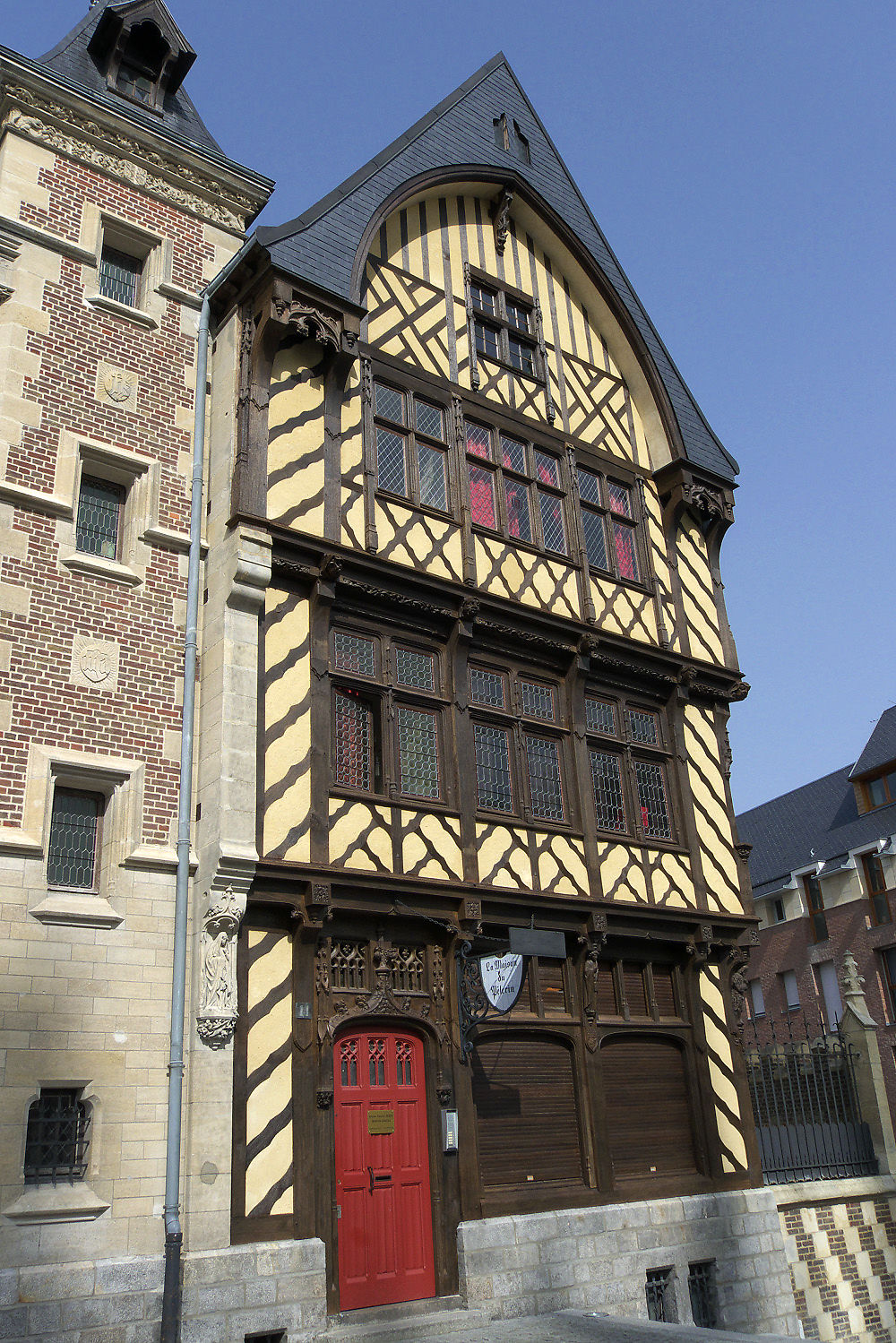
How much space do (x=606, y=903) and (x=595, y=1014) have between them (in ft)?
4.65

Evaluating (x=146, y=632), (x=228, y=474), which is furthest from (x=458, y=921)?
(x=228, y=474)

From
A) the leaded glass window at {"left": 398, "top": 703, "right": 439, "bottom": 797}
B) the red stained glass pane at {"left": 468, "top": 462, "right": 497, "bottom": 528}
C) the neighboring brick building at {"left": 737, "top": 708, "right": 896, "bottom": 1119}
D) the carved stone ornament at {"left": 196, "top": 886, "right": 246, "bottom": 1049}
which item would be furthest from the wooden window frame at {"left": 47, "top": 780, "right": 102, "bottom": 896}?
the neighboring brick building at {"left": 737, "top": 708, "right": 896, "bottom": 1119}

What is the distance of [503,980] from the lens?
12.9 m

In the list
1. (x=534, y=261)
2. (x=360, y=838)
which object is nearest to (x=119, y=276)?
(x=360, y=838)

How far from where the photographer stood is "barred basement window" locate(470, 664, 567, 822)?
1497 cm

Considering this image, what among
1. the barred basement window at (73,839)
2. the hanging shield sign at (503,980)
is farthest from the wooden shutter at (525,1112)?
the barred basement window at (73,839)

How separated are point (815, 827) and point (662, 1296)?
24997 mm

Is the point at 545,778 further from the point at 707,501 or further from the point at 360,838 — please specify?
the point at 707,501

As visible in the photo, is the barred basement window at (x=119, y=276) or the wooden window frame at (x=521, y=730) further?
the wooden window frame at (x=521, y=730)

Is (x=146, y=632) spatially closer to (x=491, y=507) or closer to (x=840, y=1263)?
(x=491, y=507)

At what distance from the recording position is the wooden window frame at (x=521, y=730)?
15.0 meters

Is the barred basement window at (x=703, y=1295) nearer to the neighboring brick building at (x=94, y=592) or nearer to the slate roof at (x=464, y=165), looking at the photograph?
the neighboring brick building at (x=94, y=592)

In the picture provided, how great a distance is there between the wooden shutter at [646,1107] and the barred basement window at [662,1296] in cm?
117

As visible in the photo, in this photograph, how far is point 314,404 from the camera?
14.4 metres
